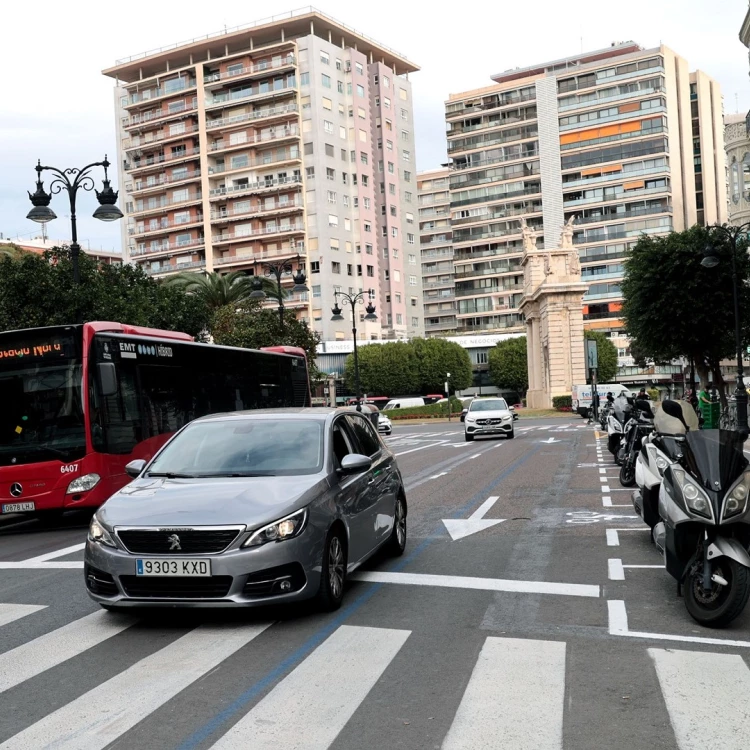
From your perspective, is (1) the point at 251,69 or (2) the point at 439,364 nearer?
(1) the point at 251,69

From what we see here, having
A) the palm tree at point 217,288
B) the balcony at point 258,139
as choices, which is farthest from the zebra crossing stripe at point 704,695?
the balcony at point 258,139

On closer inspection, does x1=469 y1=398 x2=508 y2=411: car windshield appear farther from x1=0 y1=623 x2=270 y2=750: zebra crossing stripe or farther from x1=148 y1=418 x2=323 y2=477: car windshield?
x1=0 y1=623 x2=270 y2=750: zebra crossing stripe

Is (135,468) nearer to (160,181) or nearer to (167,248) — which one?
(167,248)

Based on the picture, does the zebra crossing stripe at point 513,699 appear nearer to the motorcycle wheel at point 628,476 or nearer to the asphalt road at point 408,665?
the asphalt road at point 408,665

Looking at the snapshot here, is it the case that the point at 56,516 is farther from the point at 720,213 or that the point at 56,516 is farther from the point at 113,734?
the point at 720,213

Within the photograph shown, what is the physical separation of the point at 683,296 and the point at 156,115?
68140mm

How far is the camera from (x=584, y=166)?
348 ft

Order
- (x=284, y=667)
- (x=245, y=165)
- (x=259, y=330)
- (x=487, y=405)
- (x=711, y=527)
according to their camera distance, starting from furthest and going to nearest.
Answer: (x=245, y=165) < (x=259, y=330) < (x=487, y=405) < (x=711, y=527) < (x=284, y=667)

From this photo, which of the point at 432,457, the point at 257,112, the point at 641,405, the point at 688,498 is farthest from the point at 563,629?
the point at 257,112

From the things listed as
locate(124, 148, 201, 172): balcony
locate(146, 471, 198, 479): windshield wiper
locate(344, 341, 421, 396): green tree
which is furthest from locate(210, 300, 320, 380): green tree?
locate(124, 148, 201, 172): balcony

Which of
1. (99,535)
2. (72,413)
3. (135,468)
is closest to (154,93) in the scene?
(72,413)

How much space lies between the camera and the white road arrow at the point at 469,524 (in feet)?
37.3

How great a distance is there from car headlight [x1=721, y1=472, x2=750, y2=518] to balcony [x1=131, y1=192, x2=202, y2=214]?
90.2m

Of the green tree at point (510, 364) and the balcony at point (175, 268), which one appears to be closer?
the balcony at point (175, 268)
